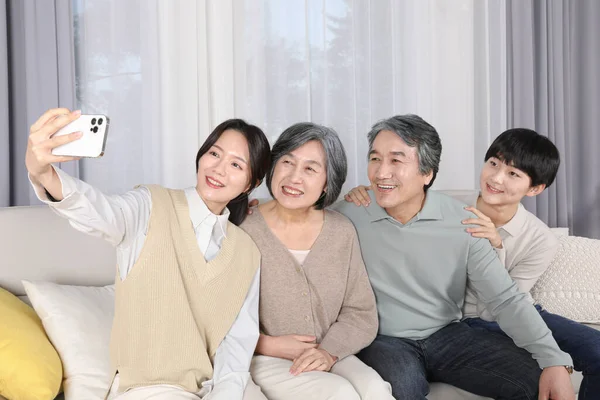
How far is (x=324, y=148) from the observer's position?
6.20 feet

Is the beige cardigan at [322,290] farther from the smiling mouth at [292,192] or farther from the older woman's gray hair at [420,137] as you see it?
the older woman's gray hair at [420,137]

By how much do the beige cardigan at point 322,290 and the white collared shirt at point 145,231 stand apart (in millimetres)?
88

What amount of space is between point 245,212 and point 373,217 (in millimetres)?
412

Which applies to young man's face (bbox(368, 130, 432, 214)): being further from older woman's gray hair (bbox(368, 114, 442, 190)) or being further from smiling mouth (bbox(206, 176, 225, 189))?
smiling mouth (bbox(206, 176, 225, 189))

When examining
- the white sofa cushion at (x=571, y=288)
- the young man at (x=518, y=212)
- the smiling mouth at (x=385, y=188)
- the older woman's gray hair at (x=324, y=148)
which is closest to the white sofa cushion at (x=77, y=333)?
the older woman's gray hair at (x=324, y=148)

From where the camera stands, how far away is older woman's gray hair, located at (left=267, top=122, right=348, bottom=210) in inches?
74.1

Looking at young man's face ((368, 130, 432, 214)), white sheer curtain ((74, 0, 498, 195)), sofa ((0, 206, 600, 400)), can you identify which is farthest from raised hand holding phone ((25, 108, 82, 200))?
white sheer curtain ((74, 0, 498, 195))

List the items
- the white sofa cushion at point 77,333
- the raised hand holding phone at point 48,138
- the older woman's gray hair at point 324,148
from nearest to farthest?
the raised hand holding phone at point 48,138 < the white sofa cushion at point 77,333 < the older woman's gray hair at point 324,148

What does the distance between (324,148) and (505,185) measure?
2.21ft

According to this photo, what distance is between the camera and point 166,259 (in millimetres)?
1562

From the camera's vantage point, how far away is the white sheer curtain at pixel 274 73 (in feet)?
7.94

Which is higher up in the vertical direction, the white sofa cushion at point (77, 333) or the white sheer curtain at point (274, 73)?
the white sheer curtain at point (274, 73)

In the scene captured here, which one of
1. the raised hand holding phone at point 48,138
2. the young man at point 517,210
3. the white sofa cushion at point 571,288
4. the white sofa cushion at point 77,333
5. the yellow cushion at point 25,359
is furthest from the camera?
the white sofa cushion at point 571,288

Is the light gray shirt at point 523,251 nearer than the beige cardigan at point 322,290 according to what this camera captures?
No
